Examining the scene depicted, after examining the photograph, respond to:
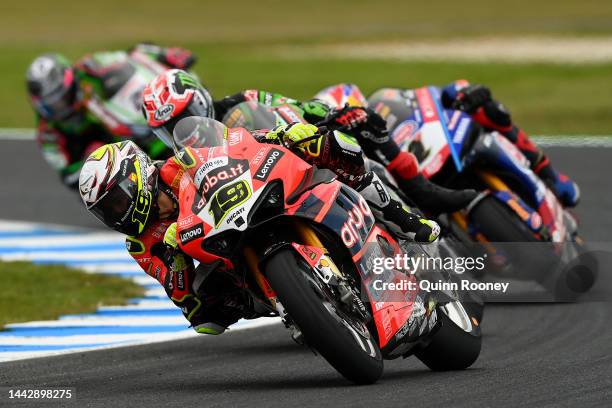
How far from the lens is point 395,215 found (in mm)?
6824

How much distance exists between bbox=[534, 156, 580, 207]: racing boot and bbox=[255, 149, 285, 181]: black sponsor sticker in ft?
12.4

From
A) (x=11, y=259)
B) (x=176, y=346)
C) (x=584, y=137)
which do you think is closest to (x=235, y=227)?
(x=176, y=346)

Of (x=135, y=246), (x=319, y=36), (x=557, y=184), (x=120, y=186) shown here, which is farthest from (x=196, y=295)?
(x=319, y=36)

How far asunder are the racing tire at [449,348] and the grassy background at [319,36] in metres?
11.5

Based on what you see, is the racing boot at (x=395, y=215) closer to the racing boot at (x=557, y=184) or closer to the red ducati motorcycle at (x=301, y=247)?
the red ducati motorcycle at (x=301, y=247)

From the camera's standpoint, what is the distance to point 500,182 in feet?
29.6

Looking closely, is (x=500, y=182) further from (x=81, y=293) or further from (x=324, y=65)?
(x=324, y=65)

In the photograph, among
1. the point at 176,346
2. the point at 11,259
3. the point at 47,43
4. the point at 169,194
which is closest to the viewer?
the point at 169,194

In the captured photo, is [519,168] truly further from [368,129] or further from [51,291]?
[51,291]

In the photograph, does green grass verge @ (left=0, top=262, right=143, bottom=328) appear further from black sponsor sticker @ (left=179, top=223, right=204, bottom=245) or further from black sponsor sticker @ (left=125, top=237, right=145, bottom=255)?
black sponsor sticker @ (left=179, top=223, right=204, bottom=245)

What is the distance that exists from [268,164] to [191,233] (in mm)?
468

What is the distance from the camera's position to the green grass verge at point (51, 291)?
950 cm

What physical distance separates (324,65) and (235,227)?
66.1 feet

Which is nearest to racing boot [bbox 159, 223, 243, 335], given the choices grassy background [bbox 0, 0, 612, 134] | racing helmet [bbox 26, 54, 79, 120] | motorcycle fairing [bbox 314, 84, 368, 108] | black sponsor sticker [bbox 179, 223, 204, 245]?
black sponsor sticker [bbox 179, 223, 204, 245]
